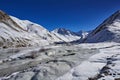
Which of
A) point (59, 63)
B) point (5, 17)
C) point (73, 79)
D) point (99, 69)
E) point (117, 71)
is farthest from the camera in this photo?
point (5, 17)

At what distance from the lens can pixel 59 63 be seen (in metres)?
24.2

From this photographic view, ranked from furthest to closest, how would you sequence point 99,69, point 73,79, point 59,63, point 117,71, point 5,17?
point 5,17 → point 59,63 → point 99,69 → point 117,71 → point 73,79

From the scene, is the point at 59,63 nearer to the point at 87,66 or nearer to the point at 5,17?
the point at 87,66

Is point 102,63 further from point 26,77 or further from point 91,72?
point 26,77

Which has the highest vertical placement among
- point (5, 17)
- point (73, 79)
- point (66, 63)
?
point (5, 17)

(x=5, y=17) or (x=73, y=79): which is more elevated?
(x=5, y=17)

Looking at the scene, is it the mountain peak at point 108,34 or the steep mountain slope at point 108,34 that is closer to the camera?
the steep mountain slope at point 108,34

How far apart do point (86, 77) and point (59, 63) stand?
5810mm

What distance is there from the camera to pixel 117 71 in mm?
20016

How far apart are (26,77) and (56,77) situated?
123 inches

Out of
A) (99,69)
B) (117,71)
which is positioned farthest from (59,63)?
(117,71)

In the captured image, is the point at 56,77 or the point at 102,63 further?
the point at 102,63

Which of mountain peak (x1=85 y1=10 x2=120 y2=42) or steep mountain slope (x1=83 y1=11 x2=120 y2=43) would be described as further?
mountain peak (x1=85 y1=10 x2=120 y2=42)

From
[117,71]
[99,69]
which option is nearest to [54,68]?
[99,69]
